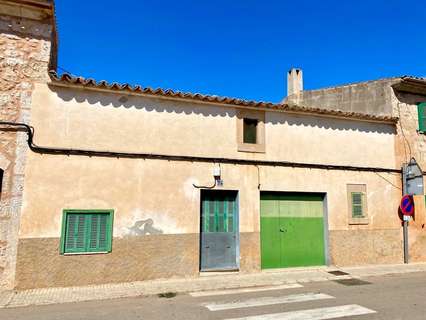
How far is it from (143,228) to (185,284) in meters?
1.69

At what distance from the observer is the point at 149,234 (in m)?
8.78

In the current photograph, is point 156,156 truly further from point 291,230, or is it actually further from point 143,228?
point 291,230

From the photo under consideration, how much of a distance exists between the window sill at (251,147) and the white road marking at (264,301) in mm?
4194

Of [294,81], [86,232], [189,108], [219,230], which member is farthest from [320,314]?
[294,81]

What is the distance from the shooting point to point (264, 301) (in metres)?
6.94

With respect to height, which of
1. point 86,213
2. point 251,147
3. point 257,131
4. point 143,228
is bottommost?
point 143,228

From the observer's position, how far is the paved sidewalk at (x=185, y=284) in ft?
23.3

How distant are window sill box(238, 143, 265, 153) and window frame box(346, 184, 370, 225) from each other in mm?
3182

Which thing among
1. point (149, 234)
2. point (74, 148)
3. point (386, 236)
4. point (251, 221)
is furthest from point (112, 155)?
point (386, 236)

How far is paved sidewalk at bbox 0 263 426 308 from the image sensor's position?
7.09 meters

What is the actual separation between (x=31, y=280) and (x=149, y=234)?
2723mm

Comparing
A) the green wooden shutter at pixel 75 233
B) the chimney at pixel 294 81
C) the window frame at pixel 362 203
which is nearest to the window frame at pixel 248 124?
the window frame at pixel 362 203

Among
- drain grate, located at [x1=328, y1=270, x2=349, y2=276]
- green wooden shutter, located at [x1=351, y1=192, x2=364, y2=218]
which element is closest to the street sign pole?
green wooden shutter, located at [x1=351, y1=192, x2=364, y2=218]

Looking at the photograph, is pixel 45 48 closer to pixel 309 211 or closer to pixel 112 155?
pixel 112 155
